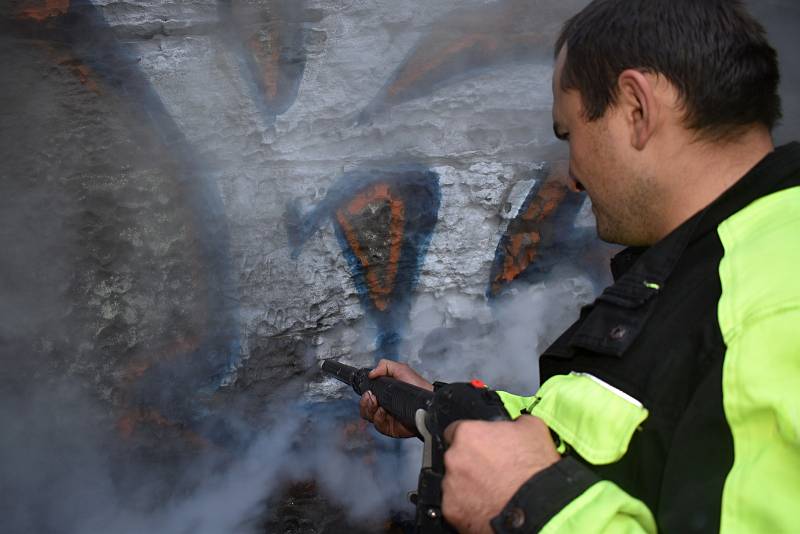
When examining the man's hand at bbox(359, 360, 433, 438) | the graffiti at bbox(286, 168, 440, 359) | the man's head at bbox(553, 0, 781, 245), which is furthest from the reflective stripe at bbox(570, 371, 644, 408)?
the graffiti at bbox(286, 168, 440, 359)

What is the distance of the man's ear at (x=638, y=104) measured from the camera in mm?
1035

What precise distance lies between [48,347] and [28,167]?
0.66 meters

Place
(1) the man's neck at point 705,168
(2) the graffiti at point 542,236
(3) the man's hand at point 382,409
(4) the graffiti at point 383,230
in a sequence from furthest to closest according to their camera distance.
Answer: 1. (2) the graffiti at point 542,236
2. (4) the graffiti at point 383,230
3. (3) the man's hand at point 382,409
4. (1) the man's neck at point 705,168

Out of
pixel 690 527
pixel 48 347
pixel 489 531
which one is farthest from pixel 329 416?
pixel 690 527

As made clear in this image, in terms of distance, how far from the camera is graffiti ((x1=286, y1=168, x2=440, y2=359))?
250 centimetres

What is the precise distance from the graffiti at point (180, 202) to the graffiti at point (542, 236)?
1244 mm

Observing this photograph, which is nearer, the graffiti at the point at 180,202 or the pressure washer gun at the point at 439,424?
the pressure washer gun at the point at 439,424

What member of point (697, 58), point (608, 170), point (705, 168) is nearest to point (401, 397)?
point (608, 170)

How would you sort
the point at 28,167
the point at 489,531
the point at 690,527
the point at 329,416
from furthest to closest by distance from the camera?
the point at 329,416
the point at 28,167
the point at 489,531
the point at 690,527

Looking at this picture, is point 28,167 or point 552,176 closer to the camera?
point 28,167

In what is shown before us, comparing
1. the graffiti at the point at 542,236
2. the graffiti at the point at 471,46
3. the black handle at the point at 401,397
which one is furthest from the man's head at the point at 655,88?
the graffiti at the point at 542,236

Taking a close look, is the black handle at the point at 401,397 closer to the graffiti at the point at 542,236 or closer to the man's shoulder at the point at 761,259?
the man's shoulder at the point at 761,259

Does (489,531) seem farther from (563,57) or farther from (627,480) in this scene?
(563,57)

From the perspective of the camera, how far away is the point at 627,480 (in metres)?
0.91
